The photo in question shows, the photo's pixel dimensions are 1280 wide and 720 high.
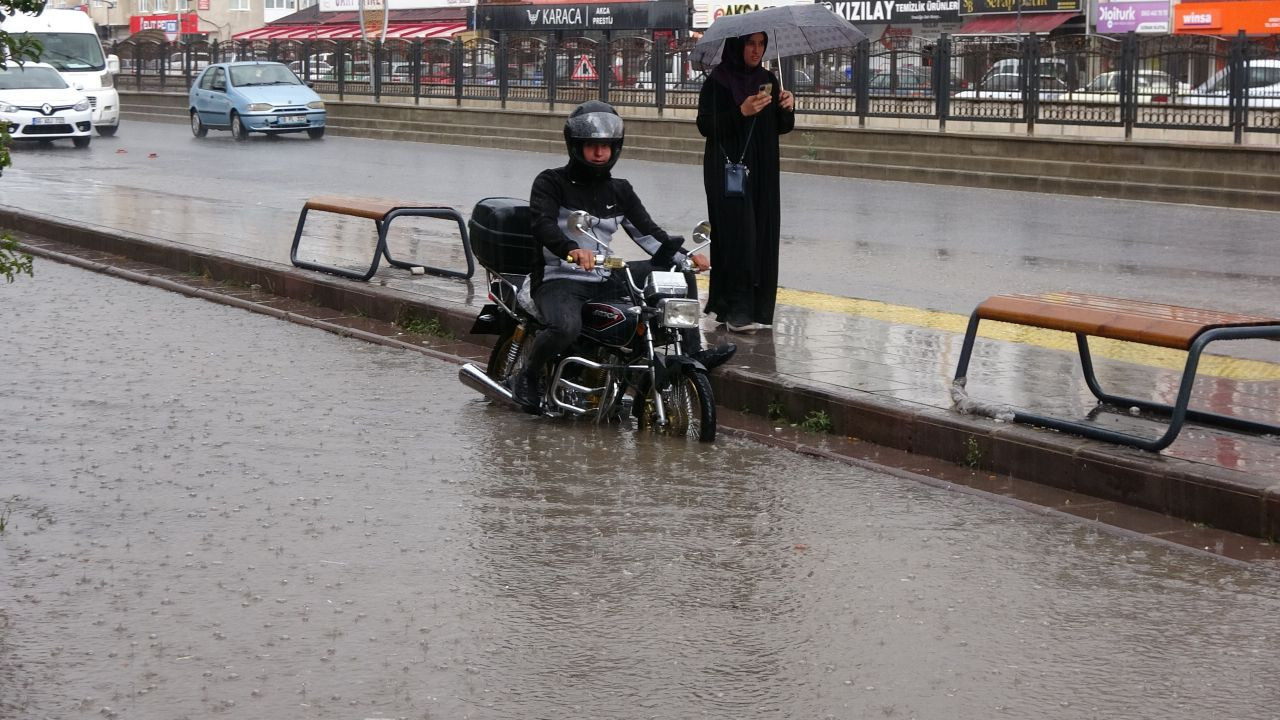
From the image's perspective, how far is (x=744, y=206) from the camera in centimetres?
927

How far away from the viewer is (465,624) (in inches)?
191

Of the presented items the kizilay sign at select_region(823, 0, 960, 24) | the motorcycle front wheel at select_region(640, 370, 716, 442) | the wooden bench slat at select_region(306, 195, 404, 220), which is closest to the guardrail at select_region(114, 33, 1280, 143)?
the wooden bench slat at select_region(306, 195, 404, 220)

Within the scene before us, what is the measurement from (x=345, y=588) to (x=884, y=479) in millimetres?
2448

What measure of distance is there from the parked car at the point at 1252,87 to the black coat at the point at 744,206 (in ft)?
41.9

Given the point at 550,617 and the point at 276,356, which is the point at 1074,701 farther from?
the point at 276,356

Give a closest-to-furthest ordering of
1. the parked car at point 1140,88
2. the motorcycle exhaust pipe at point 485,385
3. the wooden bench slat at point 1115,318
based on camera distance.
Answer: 1. the wooden bench slat at point 1115,318
2. the motorcycle exhaust pipe at point 485,385
3. the parked car at point 1140,88

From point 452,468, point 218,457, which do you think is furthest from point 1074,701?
point 218,457

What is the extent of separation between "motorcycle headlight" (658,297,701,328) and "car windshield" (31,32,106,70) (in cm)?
2796

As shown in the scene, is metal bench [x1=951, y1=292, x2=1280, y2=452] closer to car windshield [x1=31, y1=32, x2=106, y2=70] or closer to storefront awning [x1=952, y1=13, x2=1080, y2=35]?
car windshield [x1=31, y1=32, x2=106, y2=70]

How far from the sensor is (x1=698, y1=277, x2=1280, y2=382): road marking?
854 cm

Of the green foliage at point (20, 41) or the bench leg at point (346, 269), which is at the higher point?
the green foliage at point (20, 41)

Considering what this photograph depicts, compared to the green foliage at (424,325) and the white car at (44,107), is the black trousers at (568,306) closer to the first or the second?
the green foliage at (424,325)

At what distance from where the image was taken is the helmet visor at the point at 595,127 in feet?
24.8

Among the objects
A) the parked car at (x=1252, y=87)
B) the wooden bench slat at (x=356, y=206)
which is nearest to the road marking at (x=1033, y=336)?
the wooden bench slat at (x=356, y=206)
